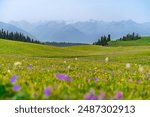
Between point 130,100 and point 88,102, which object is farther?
point 130,100

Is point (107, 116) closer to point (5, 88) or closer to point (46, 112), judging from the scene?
point (46, 112)

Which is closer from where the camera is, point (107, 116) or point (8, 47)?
point (107, 116)

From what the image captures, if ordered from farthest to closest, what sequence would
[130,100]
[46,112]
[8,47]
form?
1. [8,47]
2. [130,100]
3. [46,112]

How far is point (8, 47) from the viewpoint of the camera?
336 feet

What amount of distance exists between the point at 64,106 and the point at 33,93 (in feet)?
1.49

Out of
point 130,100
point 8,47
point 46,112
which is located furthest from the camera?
point 8,47

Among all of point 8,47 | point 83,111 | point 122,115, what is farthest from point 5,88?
point 8,47

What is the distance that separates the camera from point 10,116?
5164 millimetres

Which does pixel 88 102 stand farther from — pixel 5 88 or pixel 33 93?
pixel 5 88

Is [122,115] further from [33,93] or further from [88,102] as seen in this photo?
[33,93]

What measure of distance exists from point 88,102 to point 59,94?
408 millimetres

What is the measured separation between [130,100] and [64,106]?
0.95 meters

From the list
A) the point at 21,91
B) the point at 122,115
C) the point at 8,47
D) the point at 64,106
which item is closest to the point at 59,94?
the point at 64,106

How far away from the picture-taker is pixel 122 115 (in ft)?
17.1
